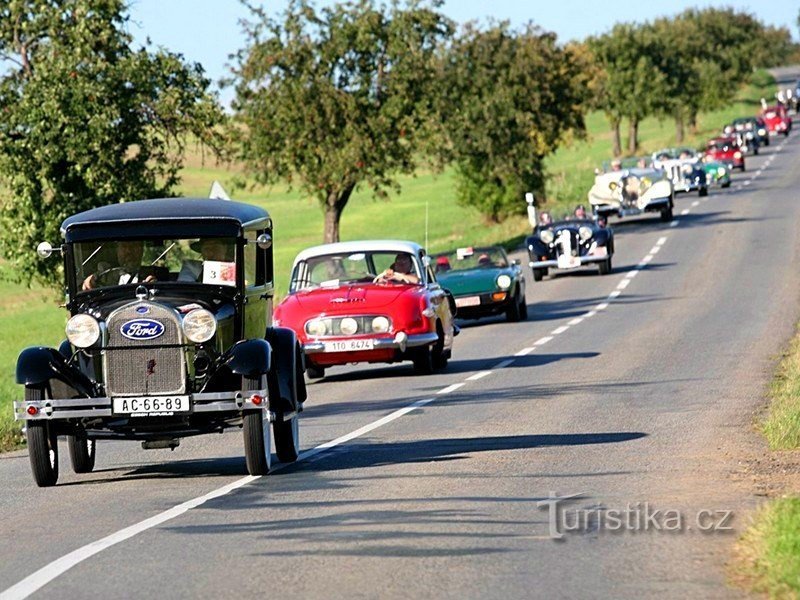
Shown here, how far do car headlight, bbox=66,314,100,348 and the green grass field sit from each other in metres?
4.18

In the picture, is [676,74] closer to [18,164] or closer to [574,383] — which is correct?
[18,164]

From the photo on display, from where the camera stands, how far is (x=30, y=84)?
30531 mm

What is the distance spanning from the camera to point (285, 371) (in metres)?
12.4

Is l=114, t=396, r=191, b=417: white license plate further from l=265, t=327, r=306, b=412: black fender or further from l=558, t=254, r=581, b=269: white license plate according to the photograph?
l=558, t=254, r=581, b=269: white license plate

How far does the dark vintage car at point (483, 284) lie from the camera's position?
1110 inches

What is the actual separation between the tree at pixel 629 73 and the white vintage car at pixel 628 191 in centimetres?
4686

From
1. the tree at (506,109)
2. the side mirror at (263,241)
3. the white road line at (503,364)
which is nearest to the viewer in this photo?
the side mirror at (263,241)

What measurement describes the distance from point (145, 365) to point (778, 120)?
9884 centimetres

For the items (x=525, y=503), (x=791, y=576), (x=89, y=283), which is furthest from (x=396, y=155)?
(x=791, y=576)

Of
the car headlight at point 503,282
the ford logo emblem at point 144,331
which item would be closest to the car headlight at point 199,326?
the ford logo emblem at point 144,331

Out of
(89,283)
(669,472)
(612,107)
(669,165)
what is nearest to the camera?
(669,472)

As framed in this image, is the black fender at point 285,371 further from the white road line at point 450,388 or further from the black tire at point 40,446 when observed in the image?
the white road line at point 450,388

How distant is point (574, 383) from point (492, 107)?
4289cm

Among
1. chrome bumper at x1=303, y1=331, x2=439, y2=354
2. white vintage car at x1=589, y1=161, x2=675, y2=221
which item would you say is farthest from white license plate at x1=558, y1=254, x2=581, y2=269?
chrome bumper at x1=303, y1=331, x2=439, y2=354
